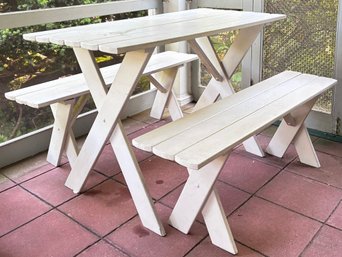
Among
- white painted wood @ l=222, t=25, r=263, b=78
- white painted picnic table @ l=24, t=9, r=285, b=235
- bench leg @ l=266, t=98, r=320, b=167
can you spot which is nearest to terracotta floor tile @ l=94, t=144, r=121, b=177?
white painted picnic table @ l=24, t=9, r=285, b=235

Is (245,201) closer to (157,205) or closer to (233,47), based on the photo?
(157,205)

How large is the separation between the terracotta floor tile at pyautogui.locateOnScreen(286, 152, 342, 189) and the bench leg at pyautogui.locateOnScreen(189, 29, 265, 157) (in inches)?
10.1

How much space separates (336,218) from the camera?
203 centimetres

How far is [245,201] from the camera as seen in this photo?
2188 millimetres

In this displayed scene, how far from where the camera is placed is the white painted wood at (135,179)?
191 cm

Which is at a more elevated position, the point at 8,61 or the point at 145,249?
the point at 8,61

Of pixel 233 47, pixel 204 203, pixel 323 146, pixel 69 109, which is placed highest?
Result: pixel 233 47

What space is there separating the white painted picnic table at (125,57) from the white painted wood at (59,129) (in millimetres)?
266

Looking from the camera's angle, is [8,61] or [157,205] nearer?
[157,205]

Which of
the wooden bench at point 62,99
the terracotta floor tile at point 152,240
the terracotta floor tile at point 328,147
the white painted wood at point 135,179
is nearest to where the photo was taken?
the terracotta floor tile at point 152,240

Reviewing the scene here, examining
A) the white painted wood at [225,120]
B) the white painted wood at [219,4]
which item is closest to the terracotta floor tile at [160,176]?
the white painted wood at [225,120]

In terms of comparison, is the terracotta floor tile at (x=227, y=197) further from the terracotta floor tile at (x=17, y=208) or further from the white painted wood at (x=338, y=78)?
the white painted wood at (x=338, y=78)

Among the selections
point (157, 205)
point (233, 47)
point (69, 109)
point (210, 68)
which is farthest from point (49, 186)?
point (233, 47)

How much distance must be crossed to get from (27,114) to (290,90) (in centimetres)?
175
